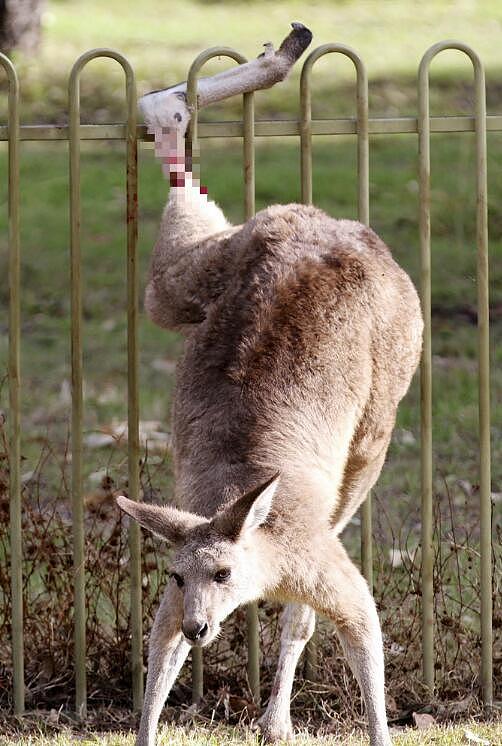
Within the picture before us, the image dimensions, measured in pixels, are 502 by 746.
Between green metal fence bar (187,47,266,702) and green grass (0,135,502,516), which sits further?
green grass (0,135,502,516)

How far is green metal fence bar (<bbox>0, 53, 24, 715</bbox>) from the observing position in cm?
505

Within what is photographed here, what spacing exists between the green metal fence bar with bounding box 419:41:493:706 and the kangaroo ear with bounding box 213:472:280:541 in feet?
4.67

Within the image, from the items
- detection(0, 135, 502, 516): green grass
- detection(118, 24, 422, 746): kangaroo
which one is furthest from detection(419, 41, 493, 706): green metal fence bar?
detection(0, 135, 502, 516): green grass

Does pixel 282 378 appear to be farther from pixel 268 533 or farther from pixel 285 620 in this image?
pixel 285 620

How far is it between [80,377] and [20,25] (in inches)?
414

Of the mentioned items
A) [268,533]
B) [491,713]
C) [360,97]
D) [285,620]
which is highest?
[360,97]

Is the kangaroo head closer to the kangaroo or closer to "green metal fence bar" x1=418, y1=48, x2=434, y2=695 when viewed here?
the kangaroo

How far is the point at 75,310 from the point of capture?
5.07m

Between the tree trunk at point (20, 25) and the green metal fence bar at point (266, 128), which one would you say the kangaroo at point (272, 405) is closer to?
the green metal fence bar at point (266, 128)

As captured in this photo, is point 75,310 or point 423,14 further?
point 423,14

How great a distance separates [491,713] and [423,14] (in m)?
13.6

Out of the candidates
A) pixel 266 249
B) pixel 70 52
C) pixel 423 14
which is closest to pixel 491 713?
pixel 266 249

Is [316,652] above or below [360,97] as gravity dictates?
below

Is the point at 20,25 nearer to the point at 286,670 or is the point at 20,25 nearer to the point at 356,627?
the point at 286,670
